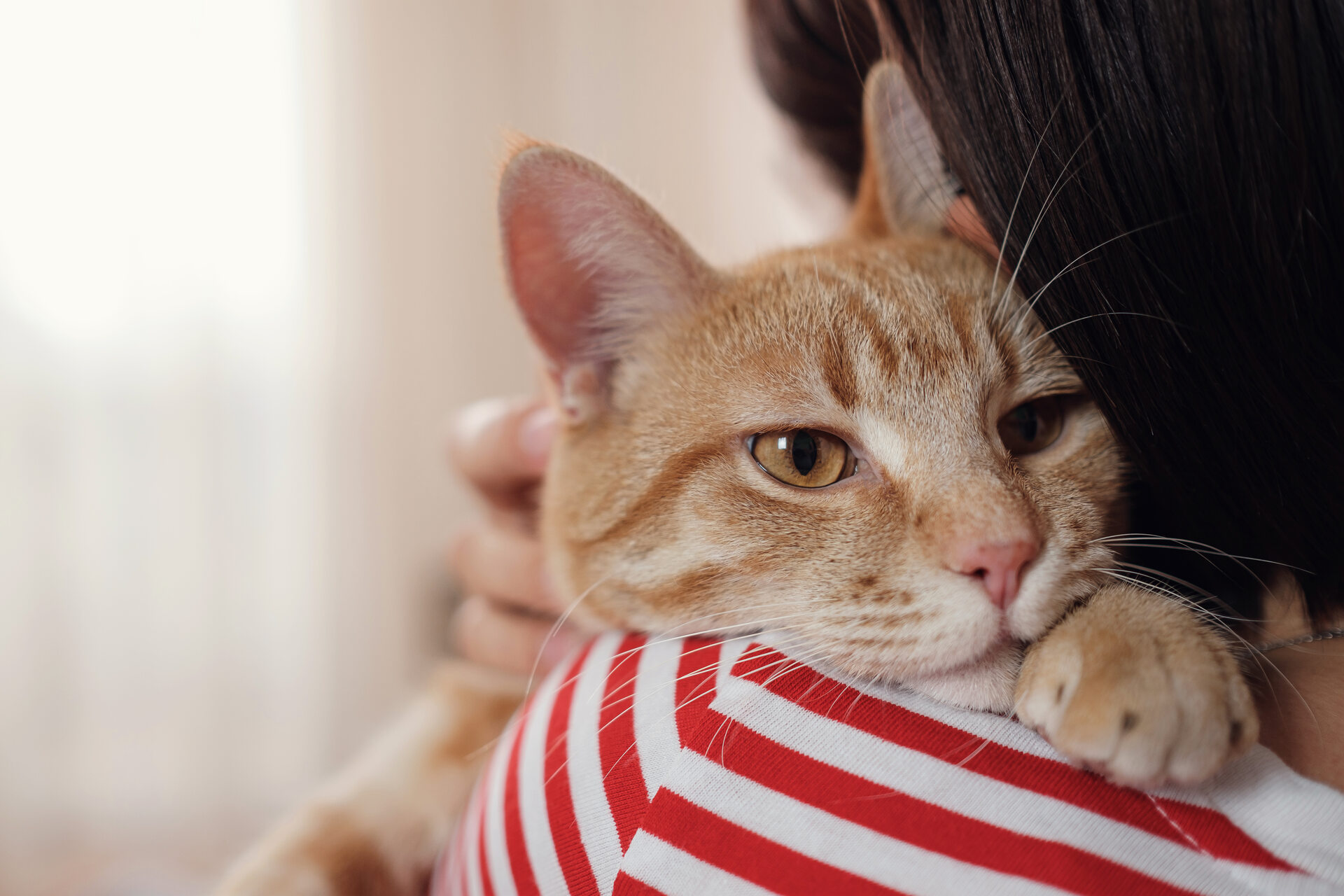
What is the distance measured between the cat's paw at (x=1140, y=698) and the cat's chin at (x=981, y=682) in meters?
0.02

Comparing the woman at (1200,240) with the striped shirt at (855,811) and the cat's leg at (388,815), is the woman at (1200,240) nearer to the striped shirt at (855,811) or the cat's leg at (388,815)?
the striped shirt at (855,811)

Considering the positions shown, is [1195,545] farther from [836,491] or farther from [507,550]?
[507,550]

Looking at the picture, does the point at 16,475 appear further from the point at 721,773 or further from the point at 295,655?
the point at 721,773

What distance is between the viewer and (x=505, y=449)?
1.47 metres

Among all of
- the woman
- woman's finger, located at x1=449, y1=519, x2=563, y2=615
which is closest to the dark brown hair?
the woman

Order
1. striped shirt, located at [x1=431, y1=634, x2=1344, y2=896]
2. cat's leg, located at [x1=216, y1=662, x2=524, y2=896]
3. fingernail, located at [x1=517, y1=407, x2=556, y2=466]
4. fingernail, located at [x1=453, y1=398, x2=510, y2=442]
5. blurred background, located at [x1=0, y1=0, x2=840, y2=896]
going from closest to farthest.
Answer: striped shirt, located at [x1=431, y1=634, x2=1344, y2=896] → cat's leg, located at [x1=216, y1=662, x2=524, y2=896] → fingernail, located at [x1=517, y1=407, x2=556, y2=466] → fingernail, located at [x1=453, y1=398, x2=510, y2=442] → blurred background, located at [x1=0, y1=0, x2=840, y2=896]

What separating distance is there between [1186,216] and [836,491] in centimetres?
40

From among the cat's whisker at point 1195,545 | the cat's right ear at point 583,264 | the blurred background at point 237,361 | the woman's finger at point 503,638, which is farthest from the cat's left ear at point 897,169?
the blurred background at point 237,361

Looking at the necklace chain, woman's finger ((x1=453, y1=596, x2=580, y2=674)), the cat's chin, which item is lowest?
woman's finger ((x1=453, y1=596, x2=580, y2=674))

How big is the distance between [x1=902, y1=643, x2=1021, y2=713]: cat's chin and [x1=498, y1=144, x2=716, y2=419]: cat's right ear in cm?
56

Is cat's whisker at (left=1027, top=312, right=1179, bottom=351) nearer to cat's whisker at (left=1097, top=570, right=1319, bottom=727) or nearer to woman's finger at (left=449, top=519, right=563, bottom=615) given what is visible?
cat's whisker at (left=1097, top=570, right=1319, bottom=727)

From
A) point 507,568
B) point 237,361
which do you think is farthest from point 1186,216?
point 237,361

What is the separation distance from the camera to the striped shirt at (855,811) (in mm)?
602

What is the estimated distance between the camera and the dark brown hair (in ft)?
2.23
